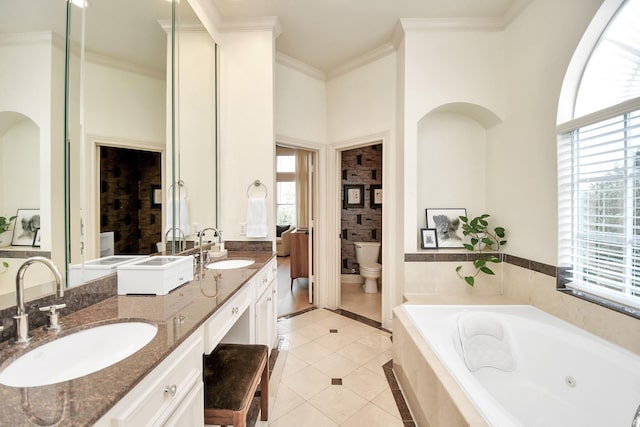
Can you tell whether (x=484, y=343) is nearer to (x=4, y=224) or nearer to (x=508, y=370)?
(x=508, y=370)

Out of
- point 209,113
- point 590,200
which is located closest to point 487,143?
point 590,200

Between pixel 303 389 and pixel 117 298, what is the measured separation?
1.35 m

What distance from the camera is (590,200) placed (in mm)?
1701

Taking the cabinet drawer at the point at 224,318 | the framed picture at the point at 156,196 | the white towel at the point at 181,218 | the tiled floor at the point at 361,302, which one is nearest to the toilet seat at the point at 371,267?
the tiled floor at the point at 361,302

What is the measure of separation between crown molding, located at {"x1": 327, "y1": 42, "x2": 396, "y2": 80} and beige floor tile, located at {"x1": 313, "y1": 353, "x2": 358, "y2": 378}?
2974mm

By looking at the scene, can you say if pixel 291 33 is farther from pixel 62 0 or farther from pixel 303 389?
pixel 303 389

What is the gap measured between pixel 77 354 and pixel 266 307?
4.23 feet

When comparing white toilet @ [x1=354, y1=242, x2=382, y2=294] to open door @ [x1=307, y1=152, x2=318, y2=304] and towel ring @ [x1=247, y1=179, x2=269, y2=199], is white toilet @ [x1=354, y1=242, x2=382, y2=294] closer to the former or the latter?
open door @ [x1=307, y1=152, x2=318, y2=304]

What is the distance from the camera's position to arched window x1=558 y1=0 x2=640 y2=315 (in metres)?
1.45

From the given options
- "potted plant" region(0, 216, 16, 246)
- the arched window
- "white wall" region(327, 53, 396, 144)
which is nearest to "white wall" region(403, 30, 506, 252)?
"white wall" region(327, 53, 396, 144)

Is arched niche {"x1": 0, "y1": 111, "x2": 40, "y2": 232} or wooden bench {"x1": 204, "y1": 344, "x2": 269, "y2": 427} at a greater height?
arched niche {"x1": 0, "y1": 111, "x2": 40, "y2": 232}

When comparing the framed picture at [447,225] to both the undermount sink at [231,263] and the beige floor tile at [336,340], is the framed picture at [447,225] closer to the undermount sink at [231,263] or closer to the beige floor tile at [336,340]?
the beige floor tile at [336,340]

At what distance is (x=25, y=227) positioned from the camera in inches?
36.9

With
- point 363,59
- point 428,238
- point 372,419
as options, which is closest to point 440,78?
point 363,59
